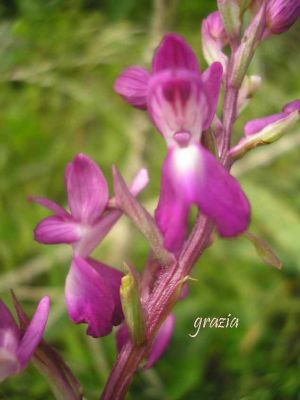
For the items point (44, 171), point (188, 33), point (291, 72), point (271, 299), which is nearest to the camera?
point (271, 299)

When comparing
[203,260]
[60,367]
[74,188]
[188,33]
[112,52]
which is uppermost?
[74,188]

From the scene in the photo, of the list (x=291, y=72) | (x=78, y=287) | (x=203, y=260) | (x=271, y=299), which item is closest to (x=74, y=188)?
(x=78, y=287)

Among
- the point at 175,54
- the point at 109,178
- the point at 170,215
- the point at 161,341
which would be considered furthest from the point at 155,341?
the point at 109,178

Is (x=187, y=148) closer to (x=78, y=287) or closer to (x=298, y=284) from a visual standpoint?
(x=78, y=287)

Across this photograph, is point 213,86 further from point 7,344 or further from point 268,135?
point 7,344

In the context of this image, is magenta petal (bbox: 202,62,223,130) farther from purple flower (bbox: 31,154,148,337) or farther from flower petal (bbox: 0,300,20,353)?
flower petal (bbox: 0,300,20,353)

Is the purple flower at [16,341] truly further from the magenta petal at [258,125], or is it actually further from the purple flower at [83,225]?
the magenta petal at [258,125]

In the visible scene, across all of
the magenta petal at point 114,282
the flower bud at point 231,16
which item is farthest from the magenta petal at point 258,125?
the magenta petal at point 114,282
